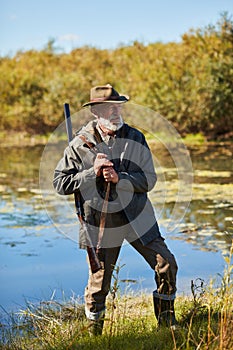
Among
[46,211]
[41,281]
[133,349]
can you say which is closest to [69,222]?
[46,211]

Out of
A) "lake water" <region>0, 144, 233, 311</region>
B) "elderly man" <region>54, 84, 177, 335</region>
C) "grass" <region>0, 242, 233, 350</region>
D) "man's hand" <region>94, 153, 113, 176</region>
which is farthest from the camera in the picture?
"lake water" <region>0, 144, 233, 311</region>

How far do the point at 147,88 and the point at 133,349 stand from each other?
80.8 feet

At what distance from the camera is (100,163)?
3525 mm

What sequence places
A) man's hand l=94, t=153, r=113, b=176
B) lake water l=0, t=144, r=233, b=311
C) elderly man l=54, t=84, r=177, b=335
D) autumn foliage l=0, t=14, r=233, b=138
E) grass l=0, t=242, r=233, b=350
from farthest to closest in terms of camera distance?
autumn foliage l=0, t=14, r=233, b=138 → lake water l=0, t=144, r=233, b=311 → elderly man l=54, t=84, r=177, b=335 → man's hand l=94, t=153, r=113, b=176 → grass l=0, t=242, r=233, b=350

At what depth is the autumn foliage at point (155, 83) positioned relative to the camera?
25062 millimetres

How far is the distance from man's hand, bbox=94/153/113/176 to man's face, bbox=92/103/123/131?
20cm

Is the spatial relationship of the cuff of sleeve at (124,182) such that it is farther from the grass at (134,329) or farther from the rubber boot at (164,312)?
the rubber boot at (164,312)

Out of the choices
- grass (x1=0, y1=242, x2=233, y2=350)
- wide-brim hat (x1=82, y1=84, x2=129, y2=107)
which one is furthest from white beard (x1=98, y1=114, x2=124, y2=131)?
grass (x1=0, y1=242, x2=233, y2=350)

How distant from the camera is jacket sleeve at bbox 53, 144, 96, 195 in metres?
3.57

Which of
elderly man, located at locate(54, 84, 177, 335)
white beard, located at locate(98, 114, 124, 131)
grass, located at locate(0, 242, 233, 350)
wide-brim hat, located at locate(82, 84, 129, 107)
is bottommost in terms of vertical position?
grass, located at locate(0, 242, 233, 350)

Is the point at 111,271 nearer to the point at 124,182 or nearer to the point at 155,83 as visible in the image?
the point at 124,182

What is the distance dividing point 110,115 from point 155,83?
78.1 feet

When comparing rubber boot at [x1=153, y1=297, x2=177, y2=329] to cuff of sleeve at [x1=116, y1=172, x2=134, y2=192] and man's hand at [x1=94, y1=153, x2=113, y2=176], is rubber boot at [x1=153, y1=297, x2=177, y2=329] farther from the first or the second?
man's hand at [x1=94, y1=153, x2=113, y2=176]

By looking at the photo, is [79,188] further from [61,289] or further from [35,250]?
[35,250]
